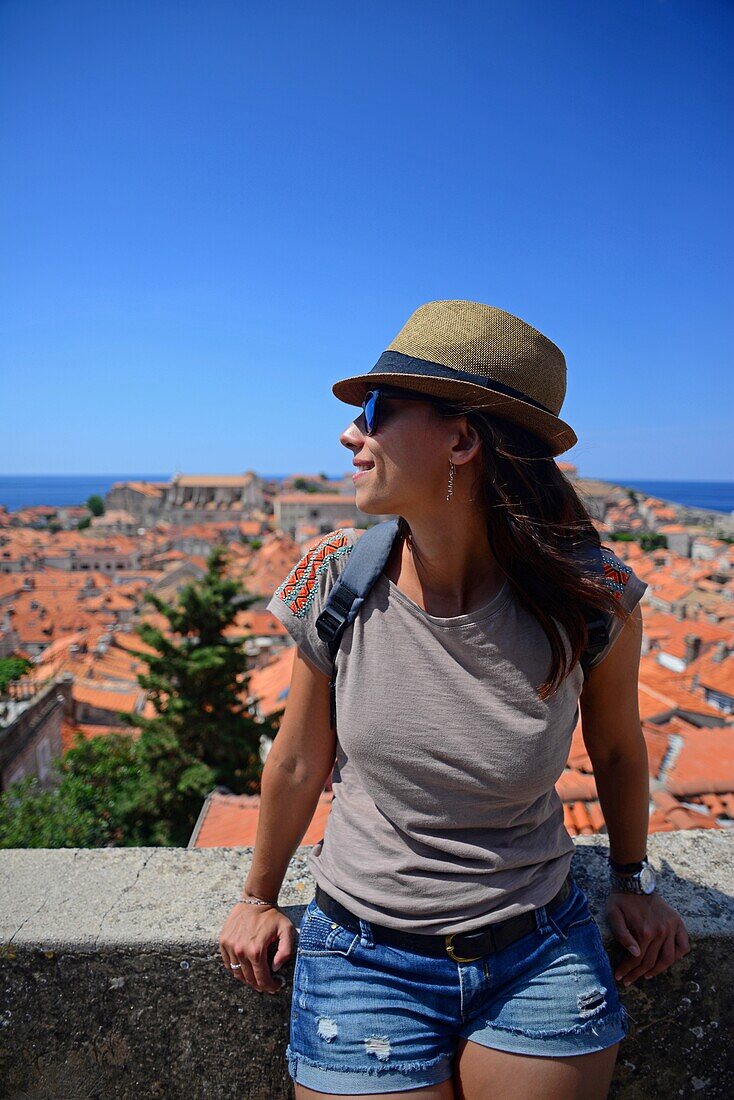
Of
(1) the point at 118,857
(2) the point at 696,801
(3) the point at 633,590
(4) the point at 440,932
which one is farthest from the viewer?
(2) the point at 696,801

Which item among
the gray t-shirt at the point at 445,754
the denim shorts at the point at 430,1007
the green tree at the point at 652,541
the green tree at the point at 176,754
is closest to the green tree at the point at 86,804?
the green tree at the point at 176,754

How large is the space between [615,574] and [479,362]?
0.48 m

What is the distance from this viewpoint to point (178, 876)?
1.62 metres

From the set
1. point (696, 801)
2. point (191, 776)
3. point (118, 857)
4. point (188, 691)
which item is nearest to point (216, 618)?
point (188, 691)

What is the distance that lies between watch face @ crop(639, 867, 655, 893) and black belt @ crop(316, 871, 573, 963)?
35 centimetres

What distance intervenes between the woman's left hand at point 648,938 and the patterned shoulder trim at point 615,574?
685mm

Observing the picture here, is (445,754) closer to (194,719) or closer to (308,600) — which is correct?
(308,600)

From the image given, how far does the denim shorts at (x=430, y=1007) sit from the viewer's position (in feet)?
3.84

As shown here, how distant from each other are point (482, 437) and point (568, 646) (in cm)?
43

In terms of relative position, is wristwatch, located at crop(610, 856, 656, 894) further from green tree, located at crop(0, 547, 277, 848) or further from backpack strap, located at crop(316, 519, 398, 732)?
green tree, located at crop(0, 547, 277, 848)

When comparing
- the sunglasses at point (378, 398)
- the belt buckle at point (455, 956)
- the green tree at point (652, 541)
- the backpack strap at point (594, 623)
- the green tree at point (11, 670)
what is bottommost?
the green tree at point (11, 670)

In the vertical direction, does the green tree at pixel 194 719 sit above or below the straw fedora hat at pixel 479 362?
below

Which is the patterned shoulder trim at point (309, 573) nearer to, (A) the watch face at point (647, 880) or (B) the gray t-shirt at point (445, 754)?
(B) the gray t-shirt at point (445, 754)

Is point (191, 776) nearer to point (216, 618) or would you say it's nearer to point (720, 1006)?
point (216, 618)
